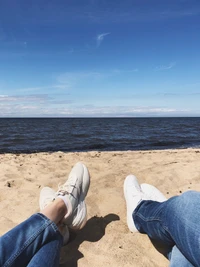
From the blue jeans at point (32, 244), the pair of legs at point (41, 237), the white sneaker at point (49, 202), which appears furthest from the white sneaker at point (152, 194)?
the blue jeans at point (32, 244)

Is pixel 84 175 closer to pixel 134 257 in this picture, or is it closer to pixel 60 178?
pixel 134 257

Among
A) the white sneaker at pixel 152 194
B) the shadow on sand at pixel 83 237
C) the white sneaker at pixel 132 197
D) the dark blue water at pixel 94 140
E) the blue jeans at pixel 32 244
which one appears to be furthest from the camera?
the dark blue water at pixel 94 140

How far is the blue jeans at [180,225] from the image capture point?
1.42m

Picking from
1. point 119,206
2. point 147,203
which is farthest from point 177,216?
point 119,206

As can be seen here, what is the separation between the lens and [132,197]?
2.54 meters

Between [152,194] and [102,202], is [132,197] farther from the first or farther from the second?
[102,202]

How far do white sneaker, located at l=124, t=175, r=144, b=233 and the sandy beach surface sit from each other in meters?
0.11

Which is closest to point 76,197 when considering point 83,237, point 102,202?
→ point 83,237

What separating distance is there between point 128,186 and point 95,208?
20.5 inches

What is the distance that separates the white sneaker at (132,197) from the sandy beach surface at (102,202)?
0.11 m

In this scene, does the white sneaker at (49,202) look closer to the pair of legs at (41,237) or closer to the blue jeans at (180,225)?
the pair of legs at (41,237)

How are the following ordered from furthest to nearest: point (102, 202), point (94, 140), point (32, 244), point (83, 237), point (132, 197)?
point (94, 140), point (102, 202), point (132, 197), point (83, 237), point (32, 244)

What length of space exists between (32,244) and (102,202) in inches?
63.7

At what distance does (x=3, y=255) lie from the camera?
1361 mm
